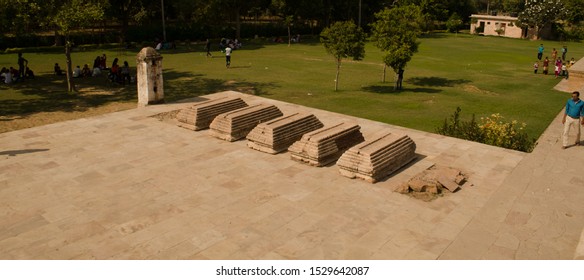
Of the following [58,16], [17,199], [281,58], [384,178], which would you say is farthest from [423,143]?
[281,58]

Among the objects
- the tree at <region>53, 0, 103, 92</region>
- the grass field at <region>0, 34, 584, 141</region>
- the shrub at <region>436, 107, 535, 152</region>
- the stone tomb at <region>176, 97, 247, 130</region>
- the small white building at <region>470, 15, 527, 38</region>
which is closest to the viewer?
the shrub at <region>436, 107, 535, 152</region>

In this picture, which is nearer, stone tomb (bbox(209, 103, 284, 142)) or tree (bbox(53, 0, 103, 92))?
stone tomb (bbox(209, 103, 284, 142))

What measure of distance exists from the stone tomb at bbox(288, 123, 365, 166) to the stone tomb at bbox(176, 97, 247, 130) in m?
4.04

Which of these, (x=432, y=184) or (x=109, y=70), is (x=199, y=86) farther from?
(x=432, y=184)

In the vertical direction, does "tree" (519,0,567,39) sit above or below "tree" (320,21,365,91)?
above

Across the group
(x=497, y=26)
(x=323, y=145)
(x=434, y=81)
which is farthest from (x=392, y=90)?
(x=497, y=26)

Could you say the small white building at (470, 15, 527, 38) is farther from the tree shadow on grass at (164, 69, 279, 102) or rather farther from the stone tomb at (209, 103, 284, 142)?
the stone tomb at (209, 103, 284, 142)

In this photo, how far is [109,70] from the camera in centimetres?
2606

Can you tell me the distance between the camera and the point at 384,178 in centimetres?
1177

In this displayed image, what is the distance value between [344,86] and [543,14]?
4609 centimetres

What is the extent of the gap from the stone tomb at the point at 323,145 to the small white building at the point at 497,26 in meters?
59.4

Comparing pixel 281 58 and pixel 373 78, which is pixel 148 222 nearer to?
pixel 373 78

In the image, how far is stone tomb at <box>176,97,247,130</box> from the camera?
1553 cm

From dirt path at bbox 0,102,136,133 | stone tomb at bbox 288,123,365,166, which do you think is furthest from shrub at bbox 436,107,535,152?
dirt path at bbox 0,102,136,133
